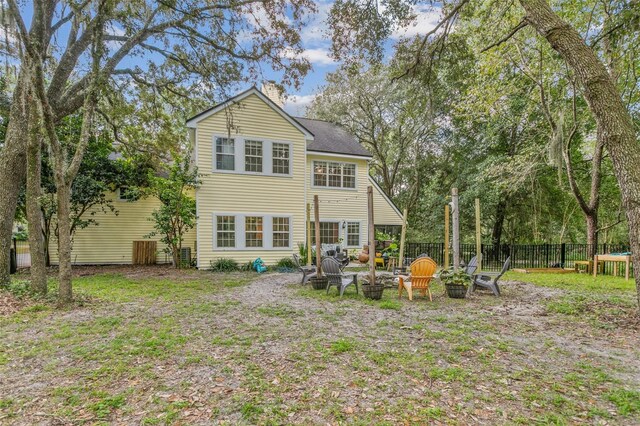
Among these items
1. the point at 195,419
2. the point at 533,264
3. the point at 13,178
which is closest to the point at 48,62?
the point at 13,178

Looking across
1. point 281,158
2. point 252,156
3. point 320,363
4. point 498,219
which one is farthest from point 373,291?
point 498,219

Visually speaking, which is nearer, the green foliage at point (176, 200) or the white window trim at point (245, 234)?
the green foliage at point (176, 200)

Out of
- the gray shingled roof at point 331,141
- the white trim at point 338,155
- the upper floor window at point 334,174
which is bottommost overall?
the upper floor window at point 334,174

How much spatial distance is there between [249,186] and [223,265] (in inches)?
136

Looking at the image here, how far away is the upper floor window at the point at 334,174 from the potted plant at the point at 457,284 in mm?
9275

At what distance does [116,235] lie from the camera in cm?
1508

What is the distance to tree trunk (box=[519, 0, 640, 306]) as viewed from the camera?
5.07 m

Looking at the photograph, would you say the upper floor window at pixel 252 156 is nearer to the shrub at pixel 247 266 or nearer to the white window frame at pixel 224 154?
the white window frame at pixel 224 154

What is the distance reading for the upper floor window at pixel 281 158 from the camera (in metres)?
14.2

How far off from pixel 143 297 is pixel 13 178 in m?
4.71

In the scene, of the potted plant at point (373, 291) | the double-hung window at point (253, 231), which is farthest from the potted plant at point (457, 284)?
the double-hung window at point (253, 231)

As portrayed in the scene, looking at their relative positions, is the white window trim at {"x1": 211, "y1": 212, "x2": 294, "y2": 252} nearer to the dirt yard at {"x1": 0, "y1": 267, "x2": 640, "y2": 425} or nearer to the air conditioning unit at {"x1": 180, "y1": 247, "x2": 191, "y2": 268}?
the air conditioning unit at {"x1": 180, "y1": 247, "x2": 191, "y2": 268}

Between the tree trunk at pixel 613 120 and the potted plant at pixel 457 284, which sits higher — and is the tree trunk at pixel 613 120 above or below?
above

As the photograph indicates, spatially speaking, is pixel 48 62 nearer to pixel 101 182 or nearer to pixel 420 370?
pixel 101 182
